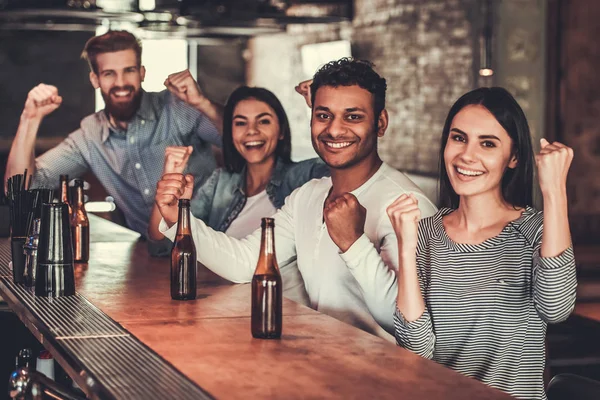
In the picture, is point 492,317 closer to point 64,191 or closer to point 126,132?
point 64,191

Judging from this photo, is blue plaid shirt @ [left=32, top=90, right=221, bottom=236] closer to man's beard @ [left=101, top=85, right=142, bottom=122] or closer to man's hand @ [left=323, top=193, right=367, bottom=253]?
man's beard @ [left=101, top=85, right=142, bottom=122]

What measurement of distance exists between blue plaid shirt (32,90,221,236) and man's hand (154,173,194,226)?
1590 mm

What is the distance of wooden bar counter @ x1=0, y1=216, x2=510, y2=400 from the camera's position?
1.70 meters

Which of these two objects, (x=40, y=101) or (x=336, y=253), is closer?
(x=336, y=253)

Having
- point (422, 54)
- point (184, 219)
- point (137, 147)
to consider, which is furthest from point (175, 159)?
point (422, 54)

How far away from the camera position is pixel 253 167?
12.3 feet

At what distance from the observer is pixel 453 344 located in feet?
7.46

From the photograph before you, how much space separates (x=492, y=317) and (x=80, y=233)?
1673 millimetres

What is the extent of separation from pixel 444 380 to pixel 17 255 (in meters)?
1.63

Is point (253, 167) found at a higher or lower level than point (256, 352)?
higher

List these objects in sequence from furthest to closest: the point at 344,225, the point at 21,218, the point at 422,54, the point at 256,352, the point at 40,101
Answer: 1. the point at 422,54
2. the point at 40,101
3. the point at 21,218
4. the point at 344,225
5. the point at 256,352

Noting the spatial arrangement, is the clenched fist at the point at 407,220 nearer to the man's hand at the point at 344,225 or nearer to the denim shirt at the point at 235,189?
the man's hand at the point at 344,225

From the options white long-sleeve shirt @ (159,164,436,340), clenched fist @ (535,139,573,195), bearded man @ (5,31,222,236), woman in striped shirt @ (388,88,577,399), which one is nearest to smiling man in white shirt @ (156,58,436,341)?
white long-sleeve shirt @ (159,164,436,340)

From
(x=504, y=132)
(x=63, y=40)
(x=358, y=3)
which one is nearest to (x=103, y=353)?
(x=504, y=132)
